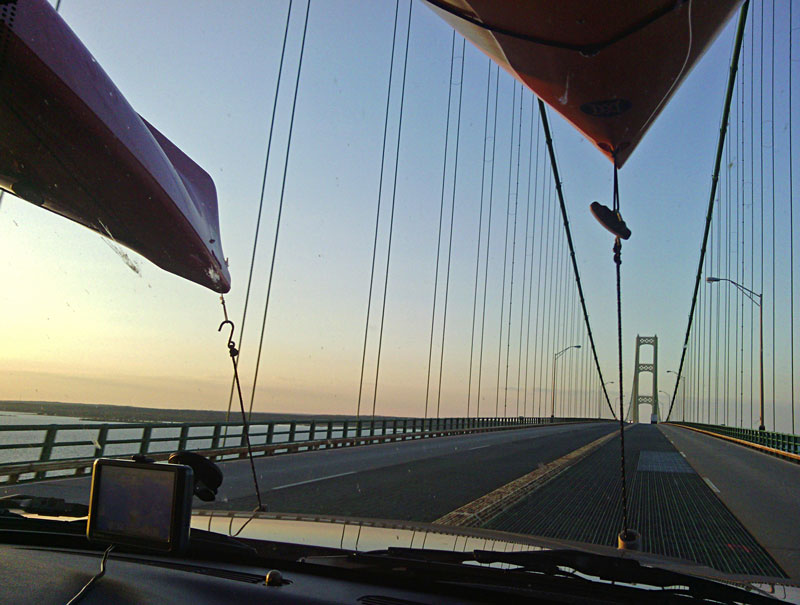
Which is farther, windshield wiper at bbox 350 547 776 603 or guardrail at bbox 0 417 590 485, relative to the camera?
guardrail at bbox 0 417 590 485

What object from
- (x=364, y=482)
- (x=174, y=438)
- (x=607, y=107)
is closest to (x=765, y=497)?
(x=364, y=482)

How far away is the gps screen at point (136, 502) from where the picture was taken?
1672mm

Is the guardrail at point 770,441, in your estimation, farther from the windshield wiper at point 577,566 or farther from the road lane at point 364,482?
the windshield wiper at point 577,566

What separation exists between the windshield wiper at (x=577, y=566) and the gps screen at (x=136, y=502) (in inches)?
40.4

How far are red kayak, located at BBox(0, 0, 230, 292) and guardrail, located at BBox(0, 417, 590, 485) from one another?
4.01ft

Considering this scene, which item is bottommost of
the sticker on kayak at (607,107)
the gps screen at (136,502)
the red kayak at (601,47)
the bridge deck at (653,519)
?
the bridge deck at (653,519)

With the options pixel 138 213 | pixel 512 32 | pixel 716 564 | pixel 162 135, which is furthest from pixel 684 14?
pixel 138 213

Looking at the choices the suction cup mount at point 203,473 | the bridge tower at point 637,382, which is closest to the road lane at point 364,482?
the suction cup mount at point 203,473

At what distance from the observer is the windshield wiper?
7.29 ft

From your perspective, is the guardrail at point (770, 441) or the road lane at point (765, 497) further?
the guardrail at point (770, 441)

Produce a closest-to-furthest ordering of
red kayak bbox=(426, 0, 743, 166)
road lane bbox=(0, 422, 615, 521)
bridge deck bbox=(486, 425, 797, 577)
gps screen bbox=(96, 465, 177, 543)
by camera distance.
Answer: gps screen bbox=(96, 465, 177, 543), bridge deck bbox=(486, 425, 797, 577), red kayak bbox=(426, 0, 743, 166), road lane bbox=(0, 422, 615, 521)

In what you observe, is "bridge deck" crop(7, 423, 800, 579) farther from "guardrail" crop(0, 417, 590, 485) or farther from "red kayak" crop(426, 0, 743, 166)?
"red kayak" crop(426, 0, 743, 166)

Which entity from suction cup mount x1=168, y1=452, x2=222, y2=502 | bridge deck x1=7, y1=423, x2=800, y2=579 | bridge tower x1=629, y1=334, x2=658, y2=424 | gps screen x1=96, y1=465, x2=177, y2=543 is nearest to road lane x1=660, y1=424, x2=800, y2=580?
bridge deck x1=7, y1=423, x2=800, y2=579

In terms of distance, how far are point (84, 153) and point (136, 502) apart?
1293mm
